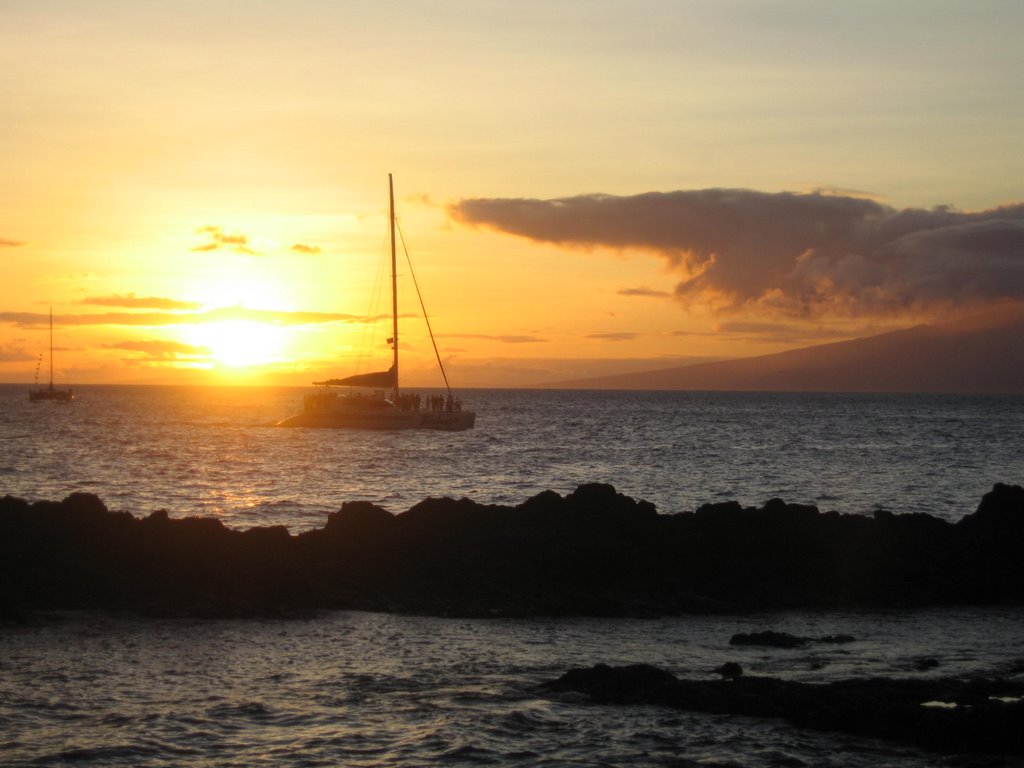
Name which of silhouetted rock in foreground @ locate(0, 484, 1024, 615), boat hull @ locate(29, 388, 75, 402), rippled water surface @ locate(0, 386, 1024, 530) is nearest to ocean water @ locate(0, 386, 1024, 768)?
silhouetted rock in foreground @ locate(0, 484, 1024, 615)

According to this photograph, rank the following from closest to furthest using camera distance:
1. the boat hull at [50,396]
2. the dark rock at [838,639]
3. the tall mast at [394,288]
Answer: the dark rock at [838,639] < the tall mast at [394,288] < the boat hull at [50,396]

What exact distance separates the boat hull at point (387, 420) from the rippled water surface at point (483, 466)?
1161mm

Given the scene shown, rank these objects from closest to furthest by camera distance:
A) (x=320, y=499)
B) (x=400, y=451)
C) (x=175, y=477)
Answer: (x=320, y=499) < (x=175, y=477) < (x=400, y=451)

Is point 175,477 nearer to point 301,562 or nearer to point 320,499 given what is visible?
point 320,499

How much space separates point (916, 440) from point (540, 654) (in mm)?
74611

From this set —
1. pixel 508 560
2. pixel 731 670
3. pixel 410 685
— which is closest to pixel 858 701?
pixel 731 670

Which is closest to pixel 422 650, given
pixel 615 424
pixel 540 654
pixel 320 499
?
pixel 540 654

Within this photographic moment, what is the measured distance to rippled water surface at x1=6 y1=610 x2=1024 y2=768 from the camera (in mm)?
11625

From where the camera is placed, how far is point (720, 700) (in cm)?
1295

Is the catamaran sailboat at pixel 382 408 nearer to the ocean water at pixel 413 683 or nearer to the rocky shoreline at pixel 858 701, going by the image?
the ocean water at pixel 413 683

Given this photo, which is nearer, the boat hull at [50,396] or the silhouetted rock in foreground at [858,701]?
the silhouetted rock in foreground at [858,701]

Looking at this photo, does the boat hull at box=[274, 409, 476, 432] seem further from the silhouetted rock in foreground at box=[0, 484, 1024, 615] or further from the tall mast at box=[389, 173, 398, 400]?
the silhouetted rock in foreground at box=[0, 484, 1024, 615]

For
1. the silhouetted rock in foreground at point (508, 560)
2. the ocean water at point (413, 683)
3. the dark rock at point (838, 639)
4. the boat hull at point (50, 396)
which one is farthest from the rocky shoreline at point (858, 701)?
the boat hull at point (50, 396)

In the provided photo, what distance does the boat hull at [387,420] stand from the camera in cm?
7756
